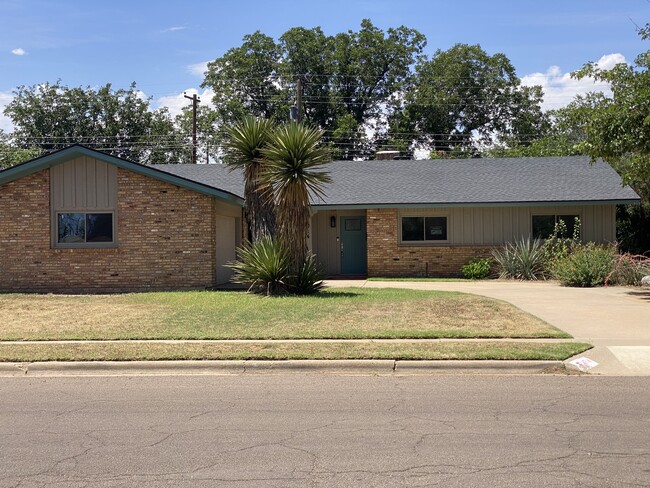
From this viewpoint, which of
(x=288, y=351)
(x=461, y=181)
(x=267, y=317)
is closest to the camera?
(x=288, y=351)

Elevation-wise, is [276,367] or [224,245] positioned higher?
A: [224,245]

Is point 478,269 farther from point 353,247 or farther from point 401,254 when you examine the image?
point 353,247

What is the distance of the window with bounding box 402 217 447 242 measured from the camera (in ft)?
77.2

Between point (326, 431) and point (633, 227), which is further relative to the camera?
point (633, 227)

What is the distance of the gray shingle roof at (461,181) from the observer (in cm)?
2292

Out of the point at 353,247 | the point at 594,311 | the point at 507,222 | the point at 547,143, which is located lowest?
the point at 594,311

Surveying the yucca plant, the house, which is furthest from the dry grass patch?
the house

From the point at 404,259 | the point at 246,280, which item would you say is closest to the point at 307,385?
the point at 246,280

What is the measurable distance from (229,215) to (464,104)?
31.3 meters

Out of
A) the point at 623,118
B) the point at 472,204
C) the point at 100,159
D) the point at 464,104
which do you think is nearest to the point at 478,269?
the point at 472,204

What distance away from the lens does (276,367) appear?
9.31m

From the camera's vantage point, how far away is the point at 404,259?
23375mm

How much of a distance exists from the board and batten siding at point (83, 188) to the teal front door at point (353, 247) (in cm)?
862

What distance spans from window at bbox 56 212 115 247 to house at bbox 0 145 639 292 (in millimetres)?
27
